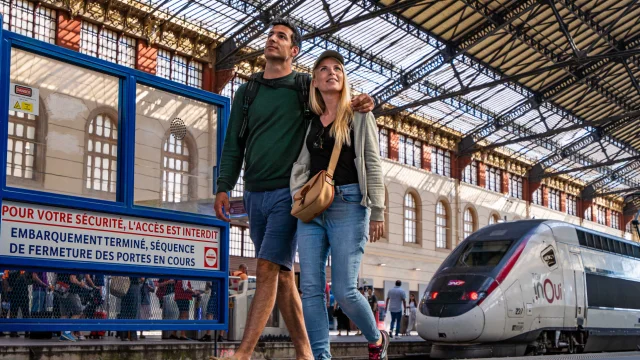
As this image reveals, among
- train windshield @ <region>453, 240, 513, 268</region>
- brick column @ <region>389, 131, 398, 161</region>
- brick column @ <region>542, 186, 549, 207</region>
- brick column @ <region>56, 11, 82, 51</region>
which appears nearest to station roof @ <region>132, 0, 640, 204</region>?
brick column @ <region>389, 131, 398, 161</region>

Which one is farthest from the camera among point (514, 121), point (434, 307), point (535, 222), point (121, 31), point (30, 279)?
point (514, 121)

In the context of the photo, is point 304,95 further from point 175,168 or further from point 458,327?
point 458,327

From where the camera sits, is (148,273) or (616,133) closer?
(148,273)

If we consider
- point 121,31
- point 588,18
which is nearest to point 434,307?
point 121,31

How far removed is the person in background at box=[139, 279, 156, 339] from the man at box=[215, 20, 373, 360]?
1.37m

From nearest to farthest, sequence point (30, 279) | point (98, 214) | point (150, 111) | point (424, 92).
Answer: point (30, 279), point (98, 214), point (150, 111), point (424, 92)

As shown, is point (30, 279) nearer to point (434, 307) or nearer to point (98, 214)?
point (98, 214)

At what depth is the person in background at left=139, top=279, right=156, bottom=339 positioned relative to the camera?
19.9 feet

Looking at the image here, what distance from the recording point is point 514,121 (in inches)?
1660

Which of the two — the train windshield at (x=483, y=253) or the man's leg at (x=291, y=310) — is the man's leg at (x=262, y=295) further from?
the train windshield at (x=483, y=253)

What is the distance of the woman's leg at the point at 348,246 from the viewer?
14.5 feet

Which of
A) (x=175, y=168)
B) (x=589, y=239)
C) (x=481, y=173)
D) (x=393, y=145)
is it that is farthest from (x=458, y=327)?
(x=481, y=173)

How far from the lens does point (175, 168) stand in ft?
20.8

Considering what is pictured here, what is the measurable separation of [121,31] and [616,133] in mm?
31781
